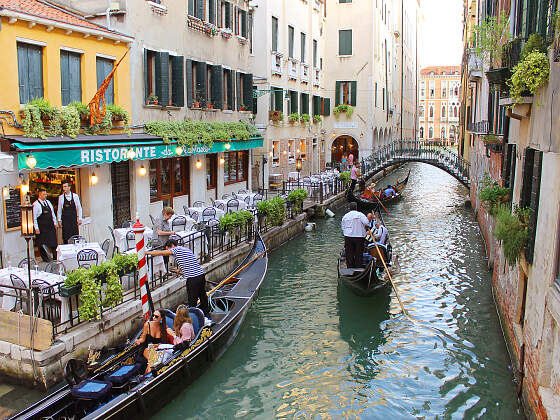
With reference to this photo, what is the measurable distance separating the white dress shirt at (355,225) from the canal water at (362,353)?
1355 millimetres

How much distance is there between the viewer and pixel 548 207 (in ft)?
21.1

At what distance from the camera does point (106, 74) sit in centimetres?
1270

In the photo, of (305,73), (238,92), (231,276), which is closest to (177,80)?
(238,92)

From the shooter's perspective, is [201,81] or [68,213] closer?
[68,213]

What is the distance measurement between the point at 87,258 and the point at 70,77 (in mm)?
4406

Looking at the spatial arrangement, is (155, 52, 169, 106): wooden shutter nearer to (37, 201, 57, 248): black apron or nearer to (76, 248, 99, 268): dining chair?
(37, 201, 57, 248): black apron

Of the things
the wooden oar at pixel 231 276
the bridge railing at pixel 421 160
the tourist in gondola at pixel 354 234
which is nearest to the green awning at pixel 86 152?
the wooden oar at pixel 231 276

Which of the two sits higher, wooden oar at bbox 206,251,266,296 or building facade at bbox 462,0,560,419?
building facade at bbox 462,0,560,419

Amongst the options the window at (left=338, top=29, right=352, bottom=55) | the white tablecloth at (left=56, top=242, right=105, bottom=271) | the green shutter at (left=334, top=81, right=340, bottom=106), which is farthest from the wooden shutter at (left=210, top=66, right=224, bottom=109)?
the window at (left=338, top=29, right=352, bottom=55)

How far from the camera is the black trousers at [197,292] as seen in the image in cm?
910

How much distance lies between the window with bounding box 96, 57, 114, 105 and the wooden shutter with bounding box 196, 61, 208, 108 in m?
4.01

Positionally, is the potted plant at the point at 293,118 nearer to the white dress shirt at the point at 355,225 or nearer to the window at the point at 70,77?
the white dress shirt at the point at 355,225

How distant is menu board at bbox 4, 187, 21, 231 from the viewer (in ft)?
33.3

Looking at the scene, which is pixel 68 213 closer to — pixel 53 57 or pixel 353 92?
pixel 53 57
